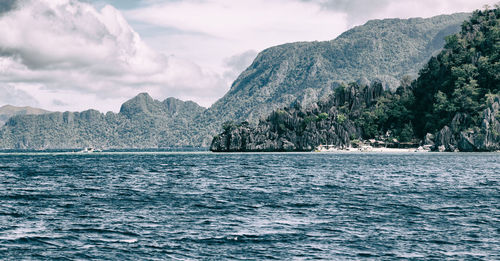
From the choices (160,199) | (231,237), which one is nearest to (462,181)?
(160,199)

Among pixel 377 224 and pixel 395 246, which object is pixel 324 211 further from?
pixel 395 246

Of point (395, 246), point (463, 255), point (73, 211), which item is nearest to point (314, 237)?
point (395, 246)

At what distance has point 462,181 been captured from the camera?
261 feet

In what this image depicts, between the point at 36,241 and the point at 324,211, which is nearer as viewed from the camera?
the point at 36,241

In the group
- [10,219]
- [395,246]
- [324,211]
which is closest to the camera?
[395,246]

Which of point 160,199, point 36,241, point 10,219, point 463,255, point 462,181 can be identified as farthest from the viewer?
point 462,181

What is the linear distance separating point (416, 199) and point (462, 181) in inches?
1107

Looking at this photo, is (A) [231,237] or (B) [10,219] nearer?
(A) [231,237]

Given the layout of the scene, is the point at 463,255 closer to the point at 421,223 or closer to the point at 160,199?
the point at 421,223

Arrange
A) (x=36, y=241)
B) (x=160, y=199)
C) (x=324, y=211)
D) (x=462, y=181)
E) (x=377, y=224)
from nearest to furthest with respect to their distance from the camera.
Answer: (x=36, y=241), (x=377, y=224), (x=324, y=211), (x=160, y=199), (x=462, y=181)

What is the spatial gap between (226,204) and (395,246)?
2458 cm

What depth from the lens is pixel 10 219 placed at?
1704 inches

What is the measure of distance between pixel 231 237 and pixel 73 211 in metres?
21.0

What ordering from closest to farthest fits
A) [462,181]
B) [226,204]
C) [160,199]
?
[226,204] → [160,199] → [462,181]
